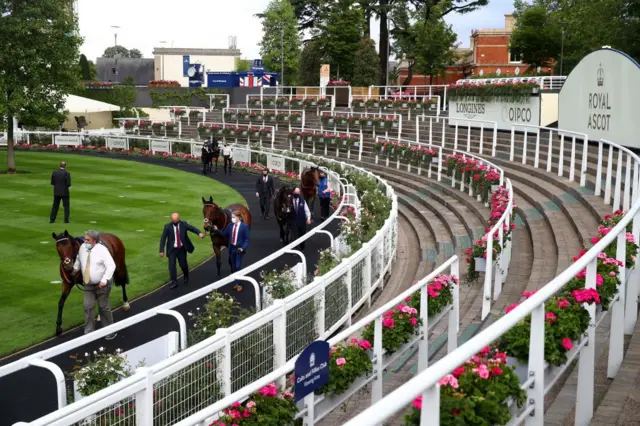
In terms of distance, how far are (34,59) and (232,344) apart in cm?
2907

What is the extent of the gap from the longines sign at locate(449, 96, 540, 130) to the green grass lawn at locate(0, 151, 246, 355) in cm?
874

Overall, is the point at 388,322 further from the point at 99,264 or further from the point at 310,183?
the point at 310,183

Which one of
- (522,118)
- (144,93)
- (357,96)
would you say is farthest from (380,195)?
(144,93)

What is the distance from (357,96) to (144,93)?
31234 mm

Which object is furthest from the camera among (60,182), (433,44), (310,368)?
(433,44)

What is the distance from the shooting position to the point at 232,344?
7594 mm

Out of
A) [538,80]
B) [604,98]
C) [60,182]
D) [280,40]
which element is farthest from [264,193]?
[280,40]

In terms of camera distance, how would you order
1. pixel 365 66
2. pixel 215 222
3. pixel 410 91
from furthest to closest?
pixel 365 66
pixel 410 91
pixel 215 222

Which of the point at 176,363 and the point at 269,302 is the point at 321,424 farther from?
the point at 269,302

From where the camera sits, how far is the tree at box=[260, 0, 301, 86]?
86.2m

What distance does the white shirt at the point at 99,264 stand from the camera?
455 inches

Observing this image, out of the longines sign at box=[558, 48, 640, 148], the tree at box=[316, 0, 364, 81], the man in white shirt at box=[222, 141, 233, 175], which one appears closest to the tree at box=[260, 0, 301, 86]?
the tree at box=[316, 0, 364, 81]

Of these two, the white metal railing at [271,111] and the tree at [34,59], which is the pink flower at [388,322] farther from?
the white metal railing at [271,111]

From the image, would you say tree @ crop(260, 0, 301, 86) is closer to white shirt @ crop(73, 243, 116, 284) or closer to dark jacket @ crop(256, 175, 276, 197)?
dark jacket @ crop(256, 175, 276, 197)
